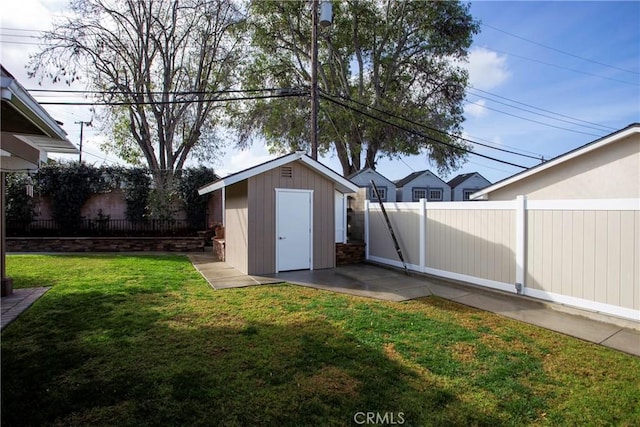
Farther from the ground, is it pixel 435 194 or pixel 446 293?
pixel 435 194

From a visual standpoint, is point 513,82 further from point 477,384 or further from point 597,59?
point 477,384

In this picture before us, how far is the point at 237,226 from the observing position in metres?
8.93

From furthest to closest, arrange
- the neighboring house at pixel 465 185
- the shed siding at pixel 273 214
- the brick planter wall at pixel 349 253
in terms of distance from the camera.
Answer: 1. the neighboring house at pixel 465 185
2. the brick planter wall at pixel 349 253
3. the shed siding at pixel 273 214

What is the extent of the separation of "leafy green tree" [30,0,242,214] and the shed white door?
289 inches

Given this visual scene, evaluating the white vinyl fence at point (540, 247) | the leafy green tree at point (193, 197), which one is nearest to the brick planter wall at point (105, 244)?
the leafy green tree at point (193, 197)

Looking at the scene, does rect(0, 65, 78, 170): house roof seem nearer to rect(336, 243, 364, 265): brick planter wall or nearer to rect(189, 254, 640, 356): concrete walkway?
rect(189, 254, 640, 356): concrete walkway

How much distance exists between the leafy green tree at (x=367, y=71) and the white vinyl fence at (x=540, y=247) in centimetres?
1337

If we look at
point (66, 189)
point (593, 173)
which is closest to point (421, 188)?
point (593, 173)

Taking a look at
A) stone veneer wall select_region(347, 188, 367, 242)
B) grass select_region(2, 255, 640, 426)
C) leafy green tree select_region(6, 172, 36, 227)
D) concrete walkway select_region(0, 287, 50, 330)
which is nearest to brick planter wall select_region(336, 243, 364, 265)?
stone veneer wall select_region(347, 188, 367, 242)

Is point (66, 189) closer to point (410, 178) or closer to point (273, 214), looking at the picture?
point (273, 214)

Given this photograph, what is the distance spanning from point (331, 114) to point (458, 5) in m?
10.1

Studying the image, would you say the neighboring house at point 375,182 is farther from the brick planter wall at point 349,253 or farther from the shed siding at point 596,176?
the shed siding at point 596,176

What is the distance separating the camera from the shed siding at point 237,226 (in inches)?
327

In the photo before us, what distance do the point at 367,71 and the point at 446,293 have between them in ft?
65.0
